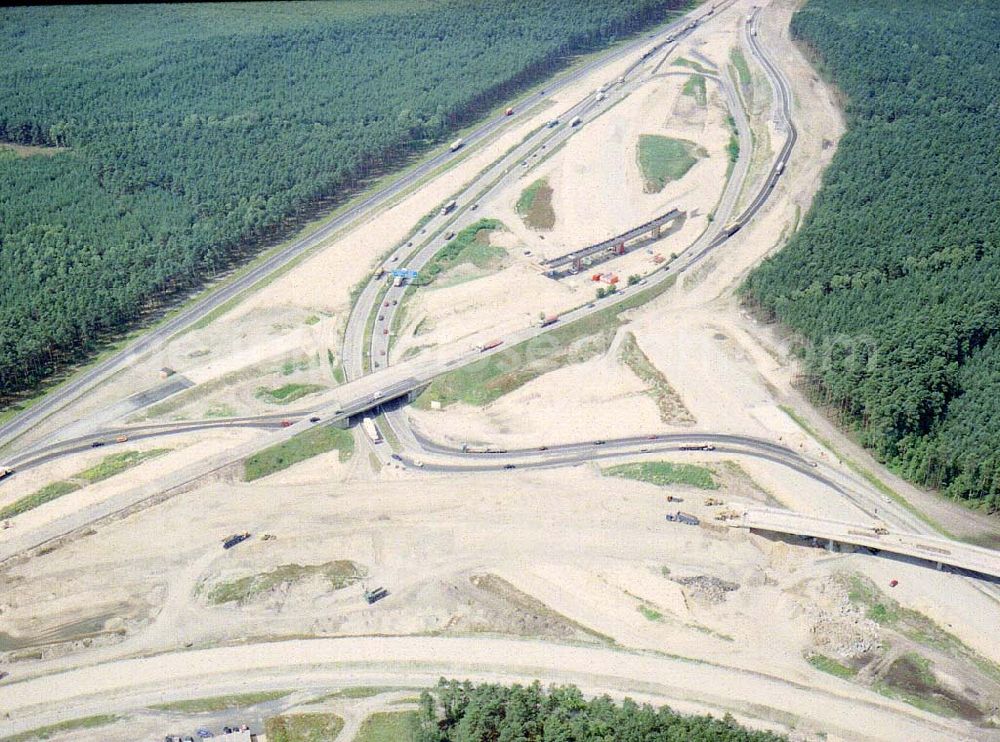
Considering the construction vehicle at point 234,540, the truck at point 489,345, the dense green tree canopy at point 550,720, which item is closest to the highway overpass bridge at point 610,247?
the truck at point 489,345

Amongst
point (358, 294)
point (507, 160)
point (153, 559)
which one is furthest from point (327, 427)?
point (507, 160)

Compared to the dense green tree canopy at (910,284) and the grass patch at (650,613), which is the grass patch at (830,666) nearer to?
the grass patch at (650,613)

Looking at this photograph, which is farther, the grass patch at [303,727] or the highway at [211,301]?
the highway at [211,301]

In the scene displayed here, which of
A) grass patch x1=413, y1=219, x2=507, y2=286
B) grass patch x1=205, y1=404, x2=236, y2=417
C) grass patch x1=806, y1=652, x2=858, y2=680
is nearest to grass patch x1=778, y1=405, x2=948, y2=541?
grass patch x1=806, y1=652, x2=858, y2=680

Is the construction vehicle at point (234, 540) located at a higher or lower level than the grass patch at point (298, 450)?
lower

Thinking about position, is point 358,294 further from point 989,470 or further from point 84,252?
point 989,470

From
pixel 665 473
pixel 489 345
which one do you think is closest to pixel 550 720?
pixel 665 473
